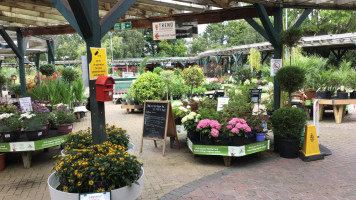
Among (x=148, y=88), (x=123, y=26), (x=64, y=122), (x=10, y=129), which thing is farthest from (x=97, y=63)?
(x=148, y=88)

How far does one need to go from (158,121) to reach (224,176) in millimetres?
1990

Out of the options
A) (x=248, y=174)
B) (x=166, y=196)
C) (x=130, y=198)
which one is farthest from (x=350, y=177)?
(x=130, y=198)

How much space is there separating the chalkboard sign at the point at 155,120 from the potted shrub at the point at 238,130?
1465 mm

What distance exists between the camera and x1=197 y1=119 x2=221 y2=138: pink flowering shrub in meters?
4.77

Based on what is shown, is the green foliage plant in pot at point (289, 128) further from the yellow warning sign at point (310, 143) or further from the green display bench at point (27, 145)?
the green display bench at point (27, 145)

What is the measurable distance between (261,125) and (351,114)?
22.0ft

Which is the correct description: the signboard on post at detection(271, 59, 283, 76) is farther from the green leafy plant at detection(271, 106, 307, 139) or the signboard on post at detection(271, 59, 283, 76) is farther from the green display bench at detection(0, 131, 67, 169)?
the green display bench at detection(0, 131, 67, 169)

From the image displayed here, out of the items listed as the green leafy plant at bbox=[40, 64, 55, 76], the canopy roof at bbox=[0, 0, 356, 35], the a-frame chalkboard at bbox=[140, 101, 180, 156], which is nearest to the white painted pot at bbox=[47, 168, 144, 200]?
the a-frame chalkboard at bbox=[140, 101, 180, 156]

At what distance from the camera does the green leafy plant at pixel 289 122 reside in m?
5.07

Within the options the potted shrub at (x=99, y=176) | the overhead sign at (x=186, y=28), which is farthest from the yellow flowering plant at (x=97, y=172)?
the overhead sign at (x=186, y=28)

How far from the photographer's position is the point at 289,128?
202 inches

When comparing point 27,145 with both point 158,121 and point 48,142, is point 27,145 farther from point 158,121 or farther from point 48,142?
point 158,121

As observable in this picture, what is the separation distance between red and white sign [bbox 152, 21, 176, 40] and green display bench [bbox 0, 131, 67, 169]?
333 cm

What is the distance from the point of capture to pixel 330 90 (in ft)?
30.0
